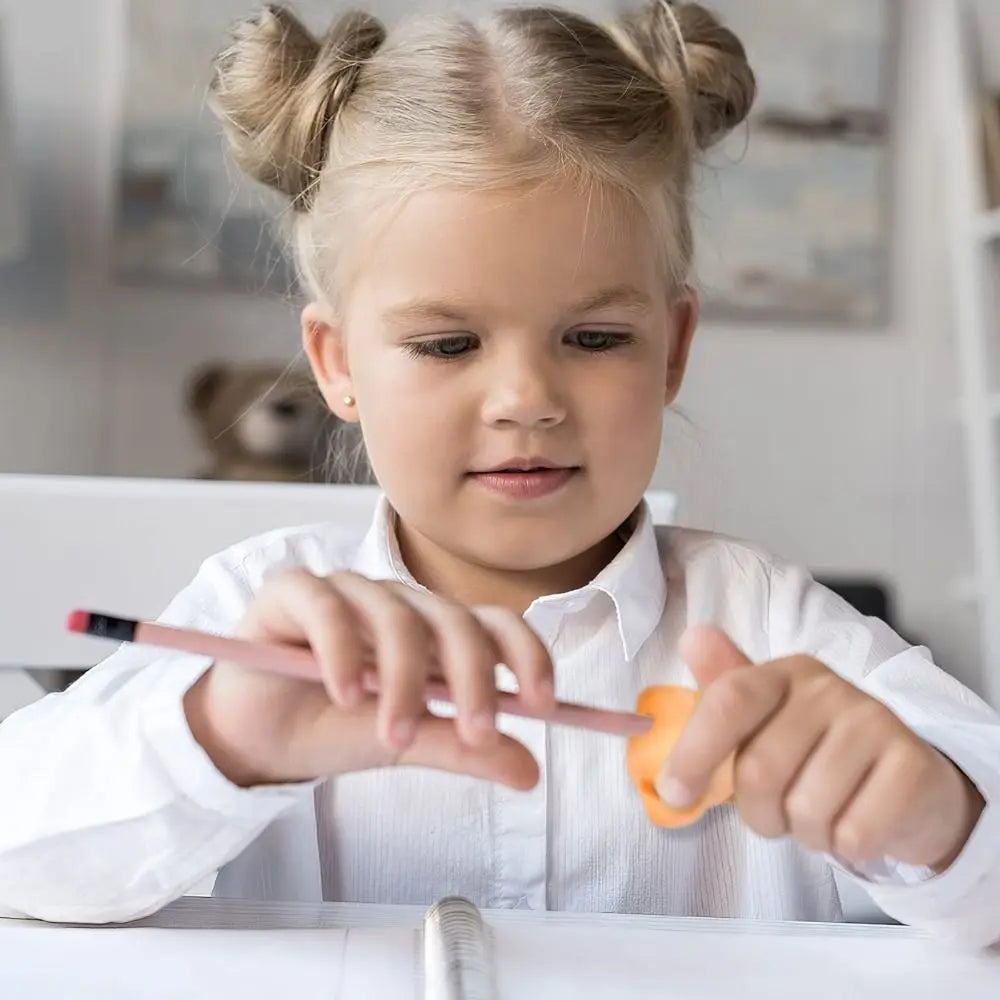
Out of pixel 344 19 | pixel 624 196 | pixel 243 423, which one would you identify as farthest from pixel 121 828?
pixel 243 423

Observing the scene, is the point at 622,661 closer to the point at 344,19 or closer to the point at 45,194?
the point at 344,19

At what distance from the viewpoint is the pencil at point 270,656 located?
43cm

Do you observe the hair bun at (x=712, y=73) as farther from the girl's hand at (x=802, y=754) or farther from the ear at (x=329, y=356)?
the girl's hand at (x=802, y=754)

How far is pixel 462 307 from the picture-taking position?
2.32 feet

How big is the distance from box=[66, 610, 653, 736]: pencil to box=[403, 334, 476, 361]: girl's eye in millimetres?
266

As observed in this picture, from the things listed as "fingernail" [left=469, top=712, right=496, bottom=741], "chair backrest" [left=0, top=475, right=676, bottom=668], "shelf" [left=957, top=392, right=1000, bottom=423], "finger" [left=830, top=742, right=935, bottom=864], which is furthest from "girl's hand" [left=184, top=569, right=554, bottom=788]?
"shelf" [left=957, top=392, right=1000, bottom=423]

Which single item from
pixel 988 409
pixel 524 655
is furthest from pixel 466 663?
pixel 988 409

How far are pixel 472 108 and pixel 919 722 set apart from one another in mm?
411

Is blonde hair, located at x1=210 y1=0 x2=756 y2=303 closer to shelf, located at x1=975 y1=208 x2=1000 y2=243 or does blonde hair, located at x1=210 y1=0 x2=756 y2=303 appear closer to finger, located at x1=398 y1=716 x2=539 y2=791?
finger, located at x1=398 y1=716 x2=539 y2=791

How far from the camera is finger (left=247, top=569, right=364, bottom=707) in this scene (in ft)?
1.52

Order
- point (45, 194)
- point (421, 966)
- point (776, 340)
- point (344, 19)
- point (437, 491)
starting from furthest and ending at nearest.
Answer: point (776, 340)
point (45, 194)
point (344, 19)
point (437, 491)
point (421, 966)

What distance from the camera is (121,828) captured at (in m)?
0.57

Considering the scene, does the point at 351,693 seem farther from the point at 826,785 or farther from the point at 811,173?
the point at 811,173

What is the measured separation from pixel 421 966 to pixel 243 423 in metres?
1.87
